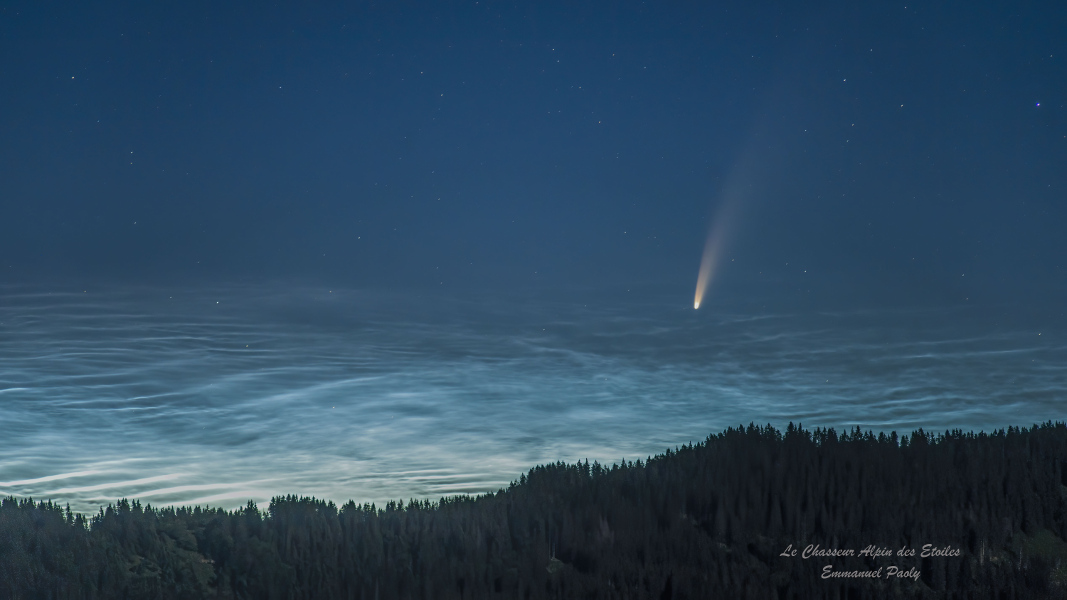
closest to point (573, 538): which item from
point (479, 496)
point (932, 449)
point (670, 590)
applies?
point (670, 590)

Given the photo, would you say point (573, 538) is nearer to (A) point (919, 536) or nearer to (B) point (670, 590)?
(B) point (670, 590)

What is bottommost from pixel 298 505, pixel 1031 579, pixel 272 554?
pixel 1031 579

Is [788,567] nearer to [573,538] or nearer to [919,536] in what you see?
[919,536]

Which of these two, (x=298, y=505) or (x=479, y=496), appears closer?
(x=298, y=505)

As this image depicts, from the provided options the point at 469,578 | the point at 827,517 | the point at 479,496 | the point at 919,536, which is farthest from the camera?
the point at 479,496

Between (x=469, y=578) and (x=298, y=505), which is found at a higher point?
(x=298, y=505)

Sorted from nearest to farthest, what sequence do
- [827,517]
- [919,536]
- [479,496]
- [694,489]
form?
[919,536], [827,517], [694,489], [479,496]
